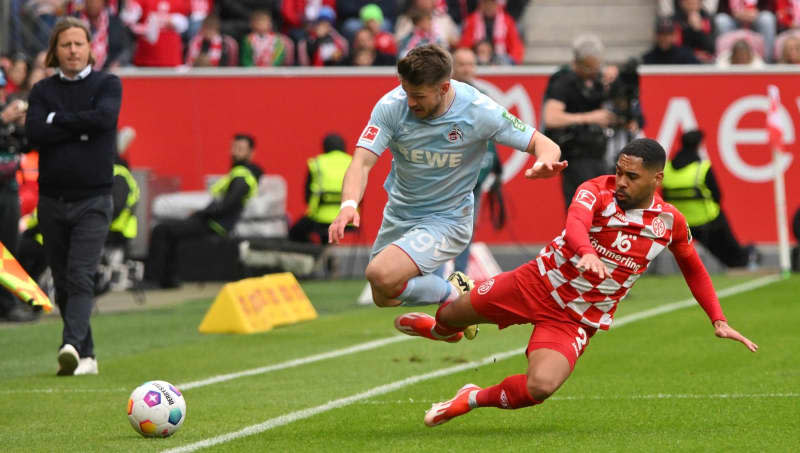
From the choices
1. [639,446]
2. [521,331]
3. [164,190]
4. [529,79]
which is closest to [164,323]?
[521,331]

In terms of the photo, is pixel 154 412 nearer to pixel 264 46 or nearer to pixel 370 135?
pixel 370 135

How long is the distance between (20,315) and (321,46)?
7809mm

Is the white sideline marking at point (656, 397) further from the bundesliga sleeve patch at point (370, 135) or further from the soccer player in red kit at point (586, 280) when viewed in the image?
the bundesliga sleeve patch at point (370, 135)

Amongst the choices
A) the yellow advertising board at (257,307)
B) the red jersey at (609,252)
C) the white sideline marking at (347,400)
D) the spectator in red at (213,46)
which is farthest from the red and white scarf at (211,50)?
the red jersey at (609,252)

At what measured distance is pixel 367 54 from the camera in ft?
65.8

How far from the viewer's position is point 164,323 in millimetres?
14391

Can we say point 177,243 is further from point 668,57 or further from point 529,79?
point 668,57

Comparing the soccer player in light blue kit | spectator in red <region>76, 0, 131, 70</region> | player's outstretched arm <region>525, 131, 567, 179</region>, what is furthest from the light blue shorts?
spectator in red <region>76, 0, 131, 70</region>

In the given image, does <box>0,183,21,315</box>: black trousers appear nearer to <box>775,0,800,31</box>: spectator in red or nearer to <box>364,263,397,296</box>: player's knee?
<box>364,263,397,296</box>: player's knee

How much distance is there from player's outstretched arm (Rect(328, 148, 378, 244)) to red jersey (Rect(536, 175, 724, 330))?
1.02 m

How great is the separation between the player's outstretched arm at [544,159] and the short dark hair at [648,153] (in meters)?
0.36

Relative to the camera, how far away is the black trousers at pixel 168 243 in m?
18.3

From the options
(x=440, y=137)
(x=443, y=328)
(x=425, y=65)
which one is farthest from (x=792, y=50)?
(x=425, y=65)

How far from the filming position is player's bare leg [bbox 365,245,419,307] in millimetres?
8414
